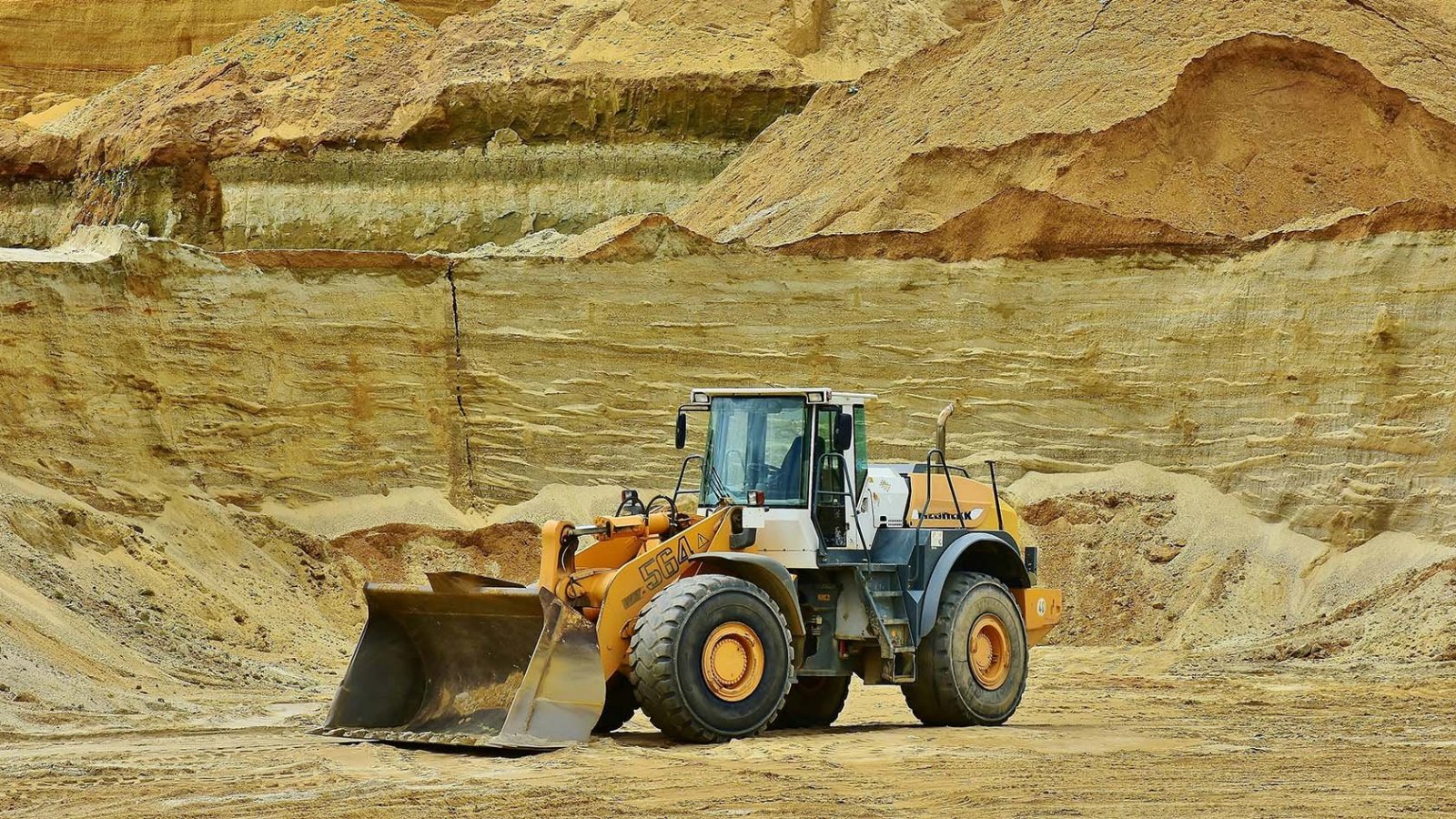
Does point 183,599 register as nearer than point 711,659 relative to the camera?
No

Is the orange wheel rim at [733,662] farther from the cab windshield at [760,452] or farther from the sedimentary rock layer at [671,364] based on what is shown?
the sedimentary rock layer at [671,364]

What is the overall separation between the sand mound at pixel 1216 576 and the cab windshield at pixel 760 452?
6742 mm

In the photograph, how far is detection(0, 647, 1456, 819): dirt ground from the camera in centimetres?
892

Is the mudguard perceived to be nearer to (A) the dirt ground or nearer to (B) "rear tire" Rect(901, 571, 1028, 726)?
(B) "rear tire" Rect(901, 571, 1028, 726)

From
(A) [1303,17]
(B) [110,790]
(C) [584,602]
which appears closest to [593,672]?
(C) [584,602]

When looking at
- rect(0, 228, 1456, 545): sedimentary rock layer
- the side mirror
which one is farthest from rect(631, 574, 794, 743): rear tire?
rect(0, 228, 1456, 545): sedimentary rock layer

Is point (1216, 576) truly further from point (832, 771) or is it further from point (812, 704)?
point (832, 771)

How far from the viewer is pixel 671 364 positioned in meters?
21.8

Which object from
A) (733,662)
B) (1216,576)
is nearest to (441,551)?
(1216,576)

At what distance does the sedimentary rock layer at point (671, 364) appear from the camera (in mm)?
19000

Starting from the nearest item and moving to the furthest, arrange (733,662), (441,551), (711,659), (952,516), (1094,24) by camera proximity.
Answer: (711,659) → (733,662) → (952,516) → (441,551) → (1094,24)

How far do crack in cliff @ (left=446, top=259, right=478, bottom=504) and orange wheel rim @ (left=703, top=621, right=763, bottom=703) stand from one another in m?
11.1

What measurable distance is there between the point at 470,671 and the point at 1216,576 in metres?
10.1

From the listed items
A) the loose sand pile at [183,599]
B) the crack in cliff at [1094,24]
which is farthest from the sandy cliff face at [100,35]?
the loose sand pile at [183,599]
